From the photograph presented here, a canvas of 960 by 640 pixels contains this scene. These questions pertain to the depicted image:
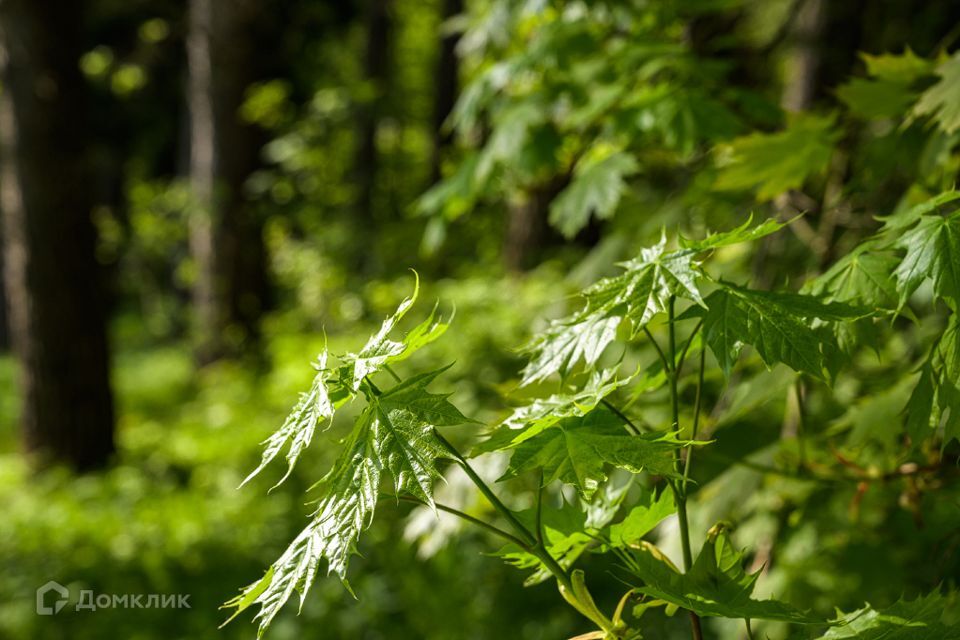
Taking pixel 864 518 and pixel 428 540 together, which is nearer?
pixel 428 540

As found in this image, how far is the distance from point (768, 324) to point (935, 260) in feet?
0.73

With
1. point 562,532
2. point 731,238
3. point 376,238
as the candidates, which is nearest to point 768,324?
point 731,238

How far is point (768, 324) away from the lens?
99 cm

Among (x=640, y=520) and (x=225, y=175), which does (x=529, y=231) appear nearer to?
(x=225, y=175)

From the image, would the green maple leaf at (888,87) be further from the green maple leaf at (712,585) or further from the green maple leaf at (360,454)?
the green maple leaf at (360,454)

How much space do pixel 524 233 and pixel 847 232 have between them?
3.76 m

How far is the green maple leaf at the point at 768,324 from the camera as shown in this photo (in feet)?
3.20

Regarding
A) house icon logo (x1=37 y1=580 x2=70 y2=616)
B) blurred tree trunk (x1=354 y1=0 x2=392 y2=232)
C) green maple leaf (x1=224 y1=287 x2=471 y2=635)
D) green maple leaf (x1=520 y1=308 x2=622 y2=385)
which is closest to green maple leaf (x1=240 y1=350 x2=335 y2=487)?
green maple leaf (x1=224 y1=287 x2=471 y2=635)

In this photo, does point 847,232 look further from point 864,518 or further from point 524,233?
point 524,233

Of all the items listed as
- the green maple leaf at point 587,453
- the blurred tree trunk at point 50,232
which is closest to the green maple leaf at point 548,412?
the green maple leaf at point 587,453

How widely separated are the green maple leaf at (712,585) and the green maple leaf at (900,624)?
0.14 ft

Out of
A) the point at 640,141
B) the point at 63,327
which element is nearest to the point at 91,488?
the point at 63,327

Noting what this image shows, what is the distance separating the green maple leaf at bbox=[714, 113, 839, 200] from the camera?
1.77 metres

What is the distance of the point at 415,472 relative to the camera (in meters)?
0.88
